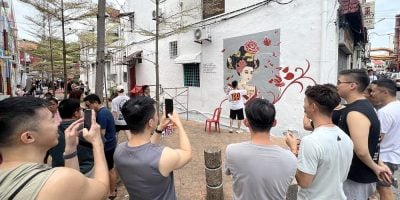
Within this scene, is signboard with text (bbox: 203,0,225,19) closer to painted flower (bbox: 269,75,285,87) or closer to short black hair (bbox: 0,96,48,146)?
painted flower (bbox: 269,75,285,87)

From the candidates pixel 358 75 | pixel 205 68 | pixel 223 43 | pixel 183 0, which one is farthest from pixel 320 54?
pixel 183 0

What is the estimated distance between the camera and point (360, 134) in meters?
2.50

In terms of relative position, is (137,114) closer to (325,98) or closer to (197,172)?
(325,98)

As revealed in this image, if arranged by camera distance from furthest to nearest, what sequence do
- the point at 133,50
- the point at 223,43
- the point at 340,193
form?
the point at 133,50 < the point at 223,43 < the point at 340,193

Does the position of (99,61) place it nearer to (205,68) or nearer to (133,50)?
(205,68)

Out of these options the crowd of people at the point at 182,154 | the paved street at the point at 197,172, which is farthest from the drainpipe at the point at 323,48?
the crowd of people at the point at 182,154

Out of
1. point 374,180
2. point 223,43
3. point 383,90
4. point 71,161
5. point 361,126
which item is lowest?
point 374,180

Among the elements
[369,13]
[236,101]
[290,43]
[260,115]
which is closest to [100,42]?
[260,115]

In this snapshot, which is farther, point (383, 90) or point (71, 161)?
point (383, 90)

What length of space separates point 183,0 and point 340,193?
1163 cm

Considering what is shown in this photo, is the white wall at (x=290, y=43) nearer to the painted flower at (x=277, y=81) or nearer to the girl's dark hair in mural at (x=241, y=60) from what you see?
the painted flower at (x=277, y=81)

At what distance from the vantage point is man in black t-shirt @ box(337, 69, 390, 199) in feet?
8.26

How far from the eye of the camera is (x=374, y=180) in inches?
107

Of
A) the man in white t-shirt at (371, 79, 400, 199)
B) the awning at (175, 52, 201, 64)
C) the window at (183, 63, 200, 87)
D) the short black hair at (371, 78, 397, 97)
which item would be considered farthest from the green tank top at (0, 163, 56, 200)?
the window at (183, 63, 200, 87)
